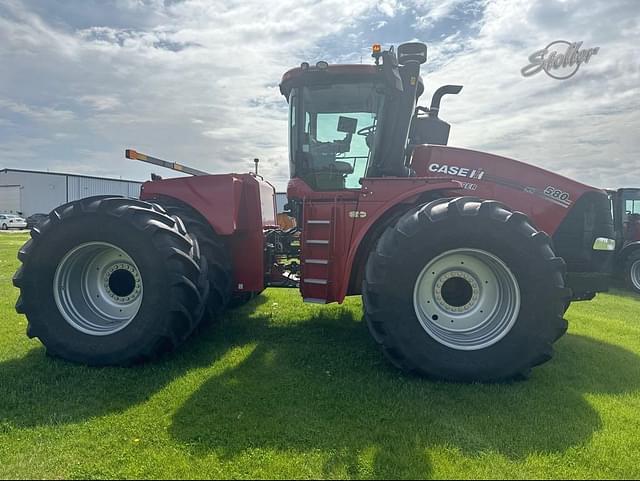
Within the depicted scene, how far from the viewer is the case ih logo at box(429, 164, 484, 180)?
13.9 feet

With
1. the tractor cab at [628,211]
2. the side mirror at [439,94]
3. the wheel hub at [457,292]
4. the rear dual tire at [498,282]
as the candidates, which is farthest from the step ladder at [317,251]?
the tractor cab at [628,211]

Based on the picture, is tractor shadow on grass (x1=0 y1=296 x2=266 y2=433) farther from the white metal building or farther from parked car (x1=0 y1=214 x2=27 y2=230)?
the white metal building

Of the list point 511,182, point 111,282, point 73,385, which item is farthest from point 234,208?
point 511,182

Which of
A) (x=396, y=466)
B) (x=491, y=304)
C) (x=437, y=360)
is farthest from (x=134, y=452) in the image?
(x=491, y=304)

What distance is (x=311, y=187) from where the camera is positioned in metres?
4.70

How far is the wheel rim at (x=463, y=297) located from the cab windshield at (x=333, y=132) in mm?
1461

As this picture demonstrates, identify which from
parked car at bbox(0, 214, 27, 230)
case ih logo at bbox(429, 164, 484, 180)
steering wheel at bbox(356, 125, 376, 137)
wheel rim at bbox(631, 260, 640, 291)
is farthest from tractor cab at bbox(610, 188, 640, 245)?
parked car at bbox(0, 214, 27, 230)

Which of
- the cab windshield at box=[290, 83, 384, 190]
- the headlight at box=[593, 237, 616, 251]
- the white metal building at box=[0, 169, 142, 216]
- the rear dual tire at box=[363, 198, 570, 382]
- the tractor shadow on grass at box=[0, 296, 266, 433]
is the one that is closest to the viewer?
the tractor shadow on grass at box=[0, 296, 266, 433]

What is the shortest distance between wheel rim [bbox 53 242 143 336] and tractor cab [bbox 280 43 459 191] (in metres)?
2.04

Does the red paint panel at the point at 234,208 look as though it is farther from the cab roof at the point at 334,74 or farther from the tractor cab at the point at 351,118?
the cab roof at the point at 334,74

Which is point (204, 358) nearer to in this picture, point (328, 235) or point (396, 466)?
point (328, 235)

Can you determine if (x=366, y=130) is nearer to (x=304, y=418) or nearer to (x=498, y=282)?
(x=498, y=282)

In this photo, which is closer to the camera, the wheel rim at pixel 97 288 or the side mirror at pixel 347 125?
the wheel rim at pixel 97 288

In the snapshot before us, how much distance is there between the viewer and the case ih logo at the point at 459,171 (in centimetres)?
425
